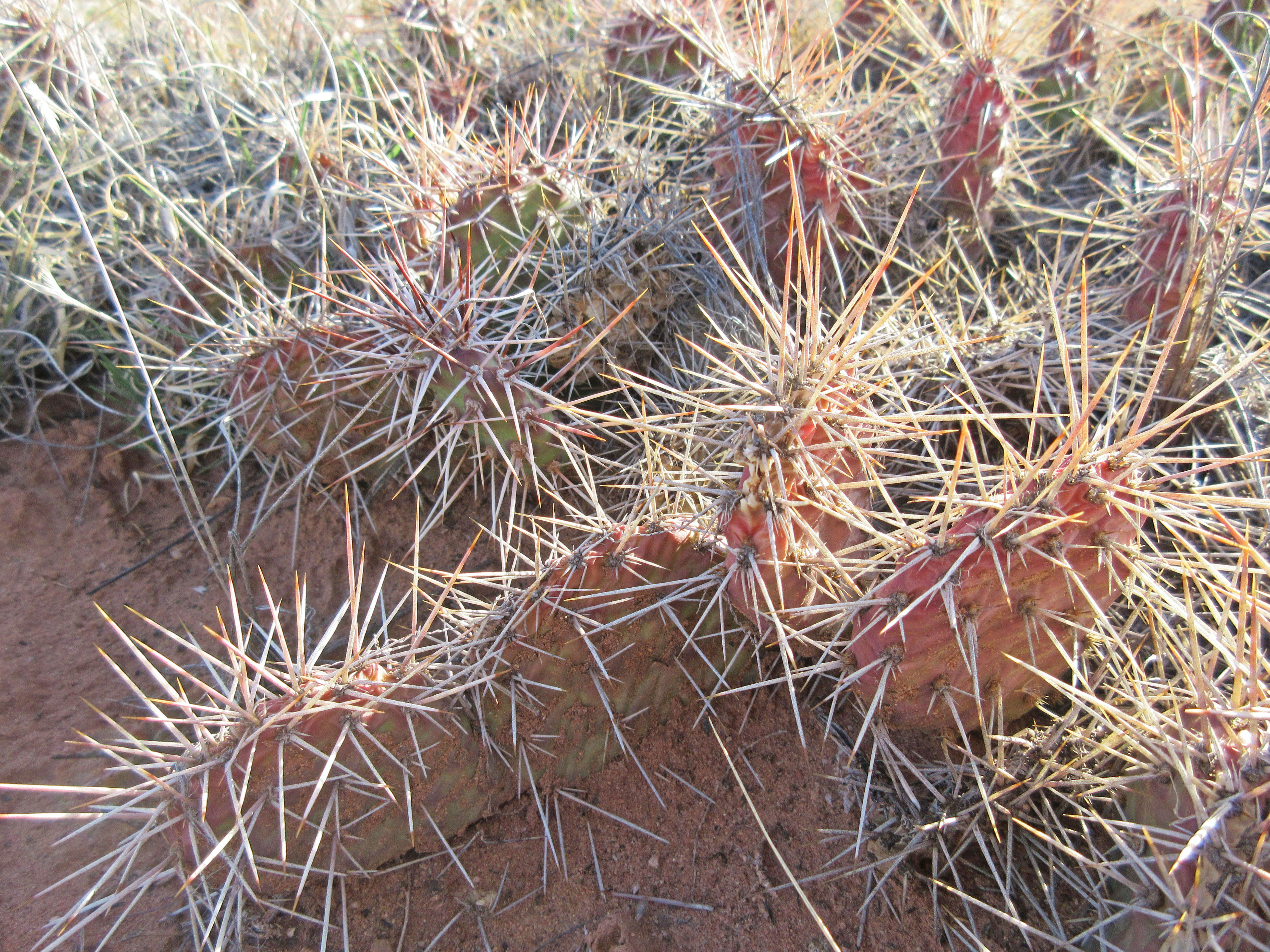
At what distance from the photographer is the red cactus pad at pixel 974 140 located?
2.15m

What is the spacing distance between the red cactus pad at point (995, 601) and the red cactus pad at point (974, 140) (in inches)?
52.6

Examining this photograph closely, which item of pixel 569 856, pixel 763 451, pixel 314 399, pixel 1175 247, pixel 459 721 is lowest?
pixel 569 856

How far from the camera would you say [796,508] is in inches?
53.0

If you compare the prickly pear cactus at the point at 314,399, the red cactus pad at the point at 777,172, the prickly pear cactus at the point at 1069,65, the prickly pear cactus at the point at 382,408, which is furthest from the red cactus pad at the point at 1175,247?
the prickly pear cactus at the point at 314,399

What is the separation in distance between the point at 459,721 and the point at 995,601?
0.97 m

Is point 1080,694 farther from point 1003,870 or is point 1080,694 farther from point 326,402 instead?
point 326,402

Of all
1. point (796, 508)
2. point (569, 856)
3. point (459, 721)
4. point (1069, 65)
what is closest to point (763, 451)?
point (796, 508)

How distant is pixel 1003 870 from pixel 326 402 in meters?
1.79

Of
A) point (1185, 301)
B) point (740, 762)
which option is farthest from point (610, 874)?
point (1185, 301)

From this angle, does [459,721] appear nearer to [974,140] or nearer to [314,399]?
[314,399]

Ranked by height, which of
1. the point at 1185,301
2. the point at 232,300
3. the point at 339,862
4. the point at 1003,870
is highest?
the point at 1185,301

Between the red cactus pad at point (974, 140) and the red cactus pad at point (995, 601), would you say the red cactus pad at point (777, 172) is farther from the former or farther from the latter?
the red cactus pad at point (995, 601)

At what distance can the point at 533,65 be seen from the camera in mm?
2908

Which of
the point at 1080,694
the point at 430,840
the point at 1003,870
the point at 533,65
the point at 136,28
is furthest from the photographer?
the point at 136,28
